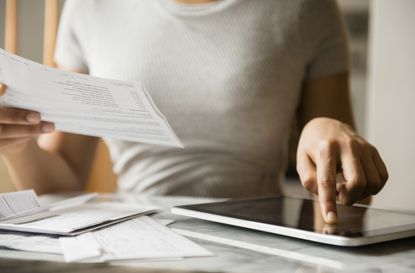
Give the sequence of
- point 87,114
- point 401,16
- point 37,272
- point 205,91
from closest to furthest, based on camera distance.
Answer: point 37,272 < point 87,114 < point 205,91 < point 401,16

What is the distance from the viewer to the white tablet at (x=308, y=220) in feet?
1.70

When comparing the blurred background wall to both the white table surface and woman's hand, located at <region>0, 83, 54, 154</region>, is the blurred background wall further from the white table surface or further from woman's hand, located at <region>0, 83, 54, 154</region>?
the white table surface

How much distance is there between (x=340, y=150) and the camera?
2.12 feet

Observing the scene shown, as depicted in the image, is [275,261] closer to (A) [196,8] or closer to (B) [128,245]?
(B) [128,245]

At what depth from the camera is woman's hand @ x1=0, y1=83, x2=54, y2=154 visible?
30.3 inches

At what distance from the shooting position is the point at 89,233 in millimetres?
573

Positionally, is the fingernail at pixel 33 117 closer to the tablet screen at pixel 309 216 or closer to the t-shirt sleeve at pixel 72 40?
the tablet screen at pixel 309 216

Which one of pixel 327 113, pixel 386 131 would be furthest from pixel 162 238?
pixel 386 131

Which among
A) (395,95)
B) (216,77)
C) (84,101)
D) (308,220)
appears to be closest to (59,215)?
(84,101)

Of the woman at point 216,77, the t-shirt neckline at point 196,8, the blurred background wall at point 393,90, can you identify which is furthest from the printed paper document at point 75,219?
the blurred background wall at point 393,90

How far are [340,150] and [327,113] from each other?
509 mm

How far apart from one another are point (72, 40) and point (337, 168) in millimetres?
732

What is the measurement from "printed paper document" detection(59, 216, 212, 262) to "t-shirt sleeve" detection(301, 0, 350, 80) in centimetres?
64

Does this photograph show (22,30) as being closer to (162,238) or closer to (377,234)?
(162,238)
